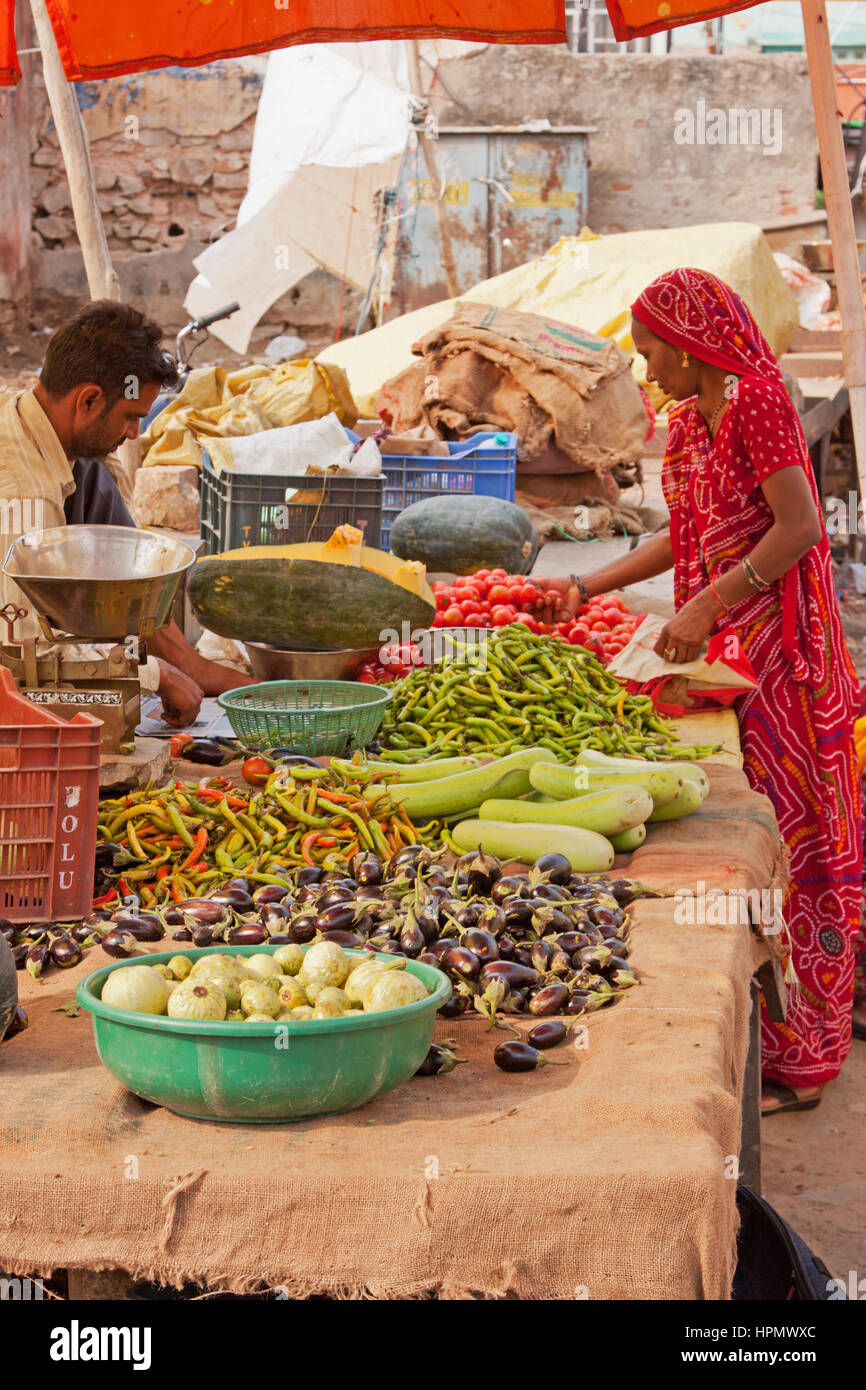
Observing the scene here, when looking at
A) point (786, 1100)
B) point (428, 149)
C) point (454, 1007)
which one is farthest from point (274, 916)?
point (428, 149)

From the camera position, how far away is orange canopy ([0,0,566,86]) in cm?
384

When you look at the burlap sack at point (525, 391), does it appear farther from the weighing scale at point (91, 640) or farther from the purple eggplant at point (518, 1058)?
the purple eggplant at point (518, 1058)

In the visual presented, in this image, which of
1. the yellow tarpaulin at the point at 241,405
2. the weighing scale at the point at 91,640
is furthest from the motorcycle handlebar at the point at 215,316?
the weighing scale at the point at 91,640

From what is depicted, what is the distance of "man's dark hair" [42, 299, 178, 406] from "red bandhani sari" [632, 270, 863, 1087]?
1449 millimetres

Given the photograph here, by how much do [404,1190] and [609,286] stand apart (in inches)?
412

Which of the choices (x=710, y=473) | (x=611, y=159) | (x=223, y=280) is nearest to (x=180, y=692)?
(x=710, y=473)

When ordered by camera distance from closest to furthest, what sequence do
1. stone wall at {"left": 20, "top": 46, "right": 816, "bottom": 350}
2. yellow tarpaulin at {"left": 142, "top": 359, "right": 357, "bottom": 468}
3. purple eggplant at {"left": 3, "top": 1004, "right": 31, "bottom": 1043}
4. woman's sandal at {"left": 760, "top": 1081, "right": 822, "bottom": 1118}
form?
purple eggplant at {"left": 3, "top": 1004, "right": 31, "bottom": 1043} → woman's sandal at {"left": 760, "top": 1081, "right": 822, "bottom": 1118} → yellow tarpaulin at {"left": 142, "top": 359, "right": 357, "bottom": 468} → stone wall at {"left": 20, "top": 46, "right": 816, "bottom": 350}

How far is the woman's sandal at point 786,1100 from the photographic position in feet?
13.3

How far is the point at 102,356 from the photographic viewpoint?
364cm

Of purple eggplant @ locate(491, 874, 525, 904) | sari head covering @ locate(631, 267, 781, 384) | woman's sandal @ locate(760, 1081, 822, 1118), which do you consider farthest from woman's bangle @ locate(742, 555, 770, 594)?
woman's sandal @ locate(760, 1081, 822, 1118)

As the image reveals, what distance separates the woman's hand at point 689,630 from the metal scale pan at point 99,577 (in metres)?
1.44

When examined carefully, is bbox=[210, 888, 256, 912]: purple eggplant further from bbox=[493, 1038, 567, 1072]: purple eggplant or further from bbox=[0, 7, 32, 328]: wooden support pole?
bbox=[0, 7, 32, 328]: wooden support pole
